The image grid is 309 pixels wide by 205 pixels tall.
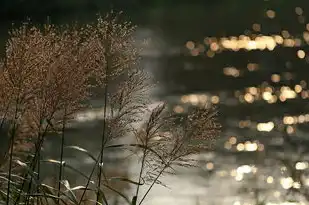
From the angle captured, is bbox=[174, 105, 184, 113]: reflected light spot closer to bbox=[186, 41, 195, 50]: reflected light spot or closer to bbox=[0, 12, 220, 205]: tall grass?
→ bbox=[186, 41, 195, 50]: reflected light spot

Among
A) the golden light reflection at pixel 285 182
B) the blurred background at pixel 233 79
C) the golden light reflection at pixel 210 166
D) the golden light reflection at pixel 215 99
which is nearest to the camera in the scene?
the golden light reflection at pixel 285 182

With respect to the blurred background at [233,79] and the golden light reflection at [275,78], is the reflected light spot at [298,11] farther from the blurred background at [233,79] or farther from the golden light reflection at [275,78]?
the golden light reflection at [275,78]

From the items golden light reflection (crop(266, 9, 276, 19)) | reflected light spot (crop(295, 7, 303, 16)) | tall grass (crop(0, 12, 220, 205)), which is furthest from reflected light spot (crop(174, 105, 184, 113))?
golden light reflection (crop(266, 9, 276, 19))

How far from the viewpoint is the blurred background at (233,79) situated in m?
11.2

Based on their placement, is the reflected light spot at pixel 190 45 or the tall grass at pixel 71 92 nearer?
the tall grass at pixel 71 92

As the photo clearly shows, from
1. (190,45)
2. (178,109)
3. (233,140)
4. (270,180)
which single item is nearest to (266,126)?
(233,140)

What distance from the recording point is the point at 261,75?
2336 cm

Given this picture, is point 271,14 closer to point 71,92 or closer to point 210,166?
point 210,166

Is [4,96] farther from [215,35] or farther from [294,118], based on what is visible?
[215,35]

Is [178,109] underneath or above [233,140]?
above

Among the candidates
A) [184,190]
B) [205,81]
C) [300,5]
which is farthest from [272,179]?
[300,5]

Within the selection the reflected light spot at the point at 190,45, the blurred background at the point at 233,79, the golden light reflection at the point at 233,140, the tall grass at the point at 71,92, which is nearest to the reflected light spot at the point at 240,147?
the blurred background at the point at 233,79

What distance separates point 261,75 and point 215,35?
33.8ft

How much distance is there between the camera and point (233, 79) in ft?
74.8
